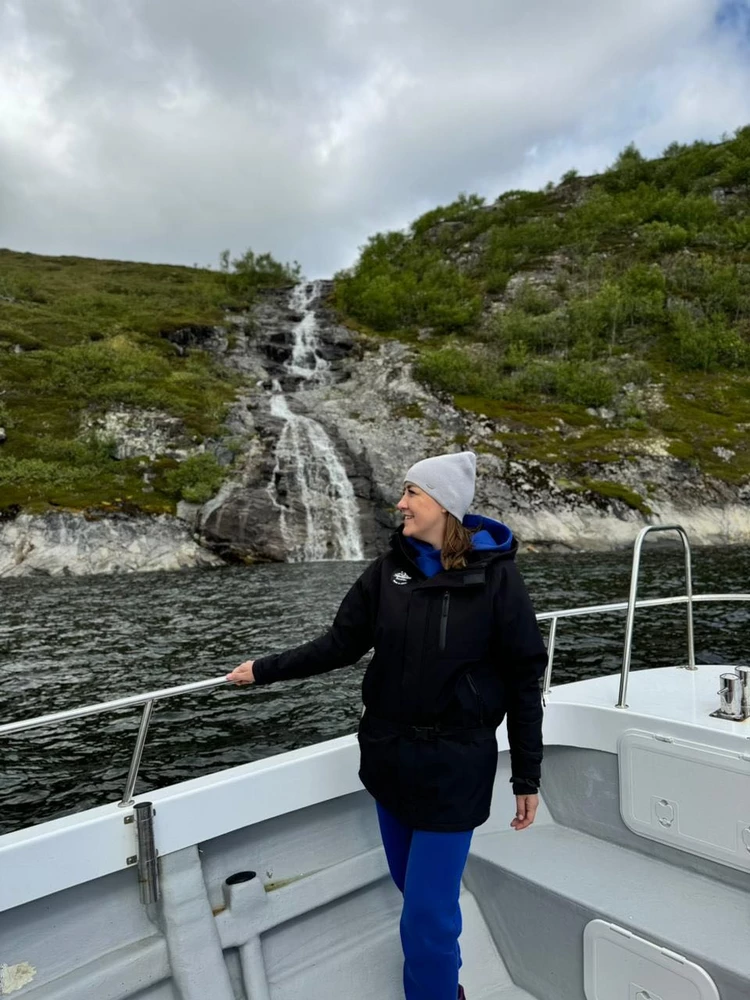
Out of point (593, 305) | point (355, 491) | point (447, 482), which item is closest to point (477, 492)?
point (355, 491)

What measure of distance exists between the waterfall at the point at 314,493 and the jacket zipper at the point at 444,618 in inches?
1190

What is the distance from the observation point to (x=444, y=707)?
298cm

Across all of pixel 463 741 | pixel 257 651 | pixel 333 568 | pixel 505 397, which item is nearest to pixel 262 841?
pixel 463 741

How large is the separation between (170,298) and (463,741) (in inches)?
3676

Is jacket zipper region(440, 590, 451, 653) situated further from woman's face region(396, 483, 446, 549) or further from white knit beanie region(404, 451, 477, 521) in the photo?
white knit beanie region(404, 451, 477, 521)

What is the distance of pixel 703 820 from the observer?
3818 millimetres

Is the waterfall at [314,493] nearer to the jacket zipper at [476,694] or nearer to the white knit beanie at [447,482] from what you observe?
the white knit beanie at [447,482]

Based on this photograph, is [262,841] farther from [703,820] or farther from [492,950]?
[703,820]

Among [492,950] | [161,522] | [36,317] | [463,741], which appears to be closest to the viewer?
[463,741]

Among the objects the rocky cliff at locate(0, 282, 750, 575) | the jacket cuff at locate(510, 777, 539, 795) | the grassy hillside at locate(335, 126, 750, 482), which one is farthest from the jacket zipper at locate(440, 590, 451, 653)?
the grassy hillside at locate(335, 126, 750, 482)

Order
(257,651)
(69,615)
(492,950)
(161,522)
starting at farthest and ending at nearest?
1. (161,522)
2. (69,615)
3. (257,651)
4. (492,950)

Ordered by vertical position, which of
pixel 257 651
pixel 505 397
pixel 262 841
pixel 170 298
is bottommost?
pixel 257 651

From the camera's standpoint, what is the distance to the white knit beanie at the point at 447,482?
3260 mm

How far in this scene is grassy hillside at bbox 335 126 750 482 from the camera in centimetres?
4641
